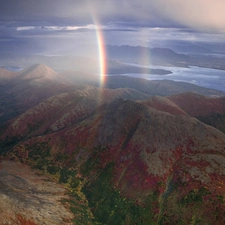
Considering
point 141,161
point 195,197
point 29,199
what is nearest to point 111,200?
point 141,161

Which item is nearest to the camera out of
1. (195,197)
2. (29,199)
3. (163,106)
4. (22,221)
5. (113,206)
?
(22,221)

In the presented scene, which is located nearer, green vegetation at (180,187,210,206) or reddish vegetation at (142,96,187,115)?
green vegetation at (180,187,210,206)

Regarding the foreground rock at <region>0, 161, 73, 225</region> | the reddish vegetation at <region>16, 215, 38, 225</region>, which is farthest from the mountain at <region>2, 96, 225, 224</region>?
the reddish vegetation at <region>16, 215, 38, 225</region>

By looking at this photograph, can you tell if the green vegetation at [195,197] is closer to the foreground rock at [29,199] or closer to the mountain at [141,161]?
the mountain at [141,161]

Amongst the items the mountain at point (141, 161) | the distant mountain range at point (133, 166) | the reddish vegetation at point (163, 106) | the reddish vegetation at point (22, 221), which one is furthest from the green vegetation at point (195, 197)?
the reddish vegetation at point (163, 106)

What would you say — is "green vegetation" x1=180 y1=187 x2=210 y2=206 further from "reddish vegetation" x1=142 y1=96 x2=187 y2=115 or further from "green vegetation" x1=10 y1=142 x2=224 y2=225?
"reddish vegetation" x1=142 y1=96 x2=187 y2=115

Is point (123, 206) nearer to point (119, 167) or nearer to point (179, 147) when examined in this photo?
point (119, 167)

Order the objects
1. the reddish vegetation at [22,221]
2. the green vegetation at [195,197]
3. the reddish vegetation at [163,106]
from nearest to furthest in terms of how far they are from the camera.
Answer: the reddish vegetation at [22,221], the green vegetation at [195,197], the reddish vegetation at [163,106]

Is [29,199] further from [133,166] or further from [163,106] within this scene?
[163,106]

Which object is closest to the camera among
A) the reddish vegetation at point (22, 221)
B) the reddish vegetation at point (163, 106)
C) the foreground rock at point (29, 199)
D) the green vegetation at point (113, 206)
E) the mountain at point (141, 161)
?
the reddish vegetation at point (22, 221)

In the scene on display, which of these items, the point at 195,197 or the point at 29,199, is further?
the point at 29,199

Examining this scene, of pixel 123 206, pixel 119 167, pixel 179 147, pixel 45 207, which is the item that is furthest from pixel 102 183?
pixel 179 147
